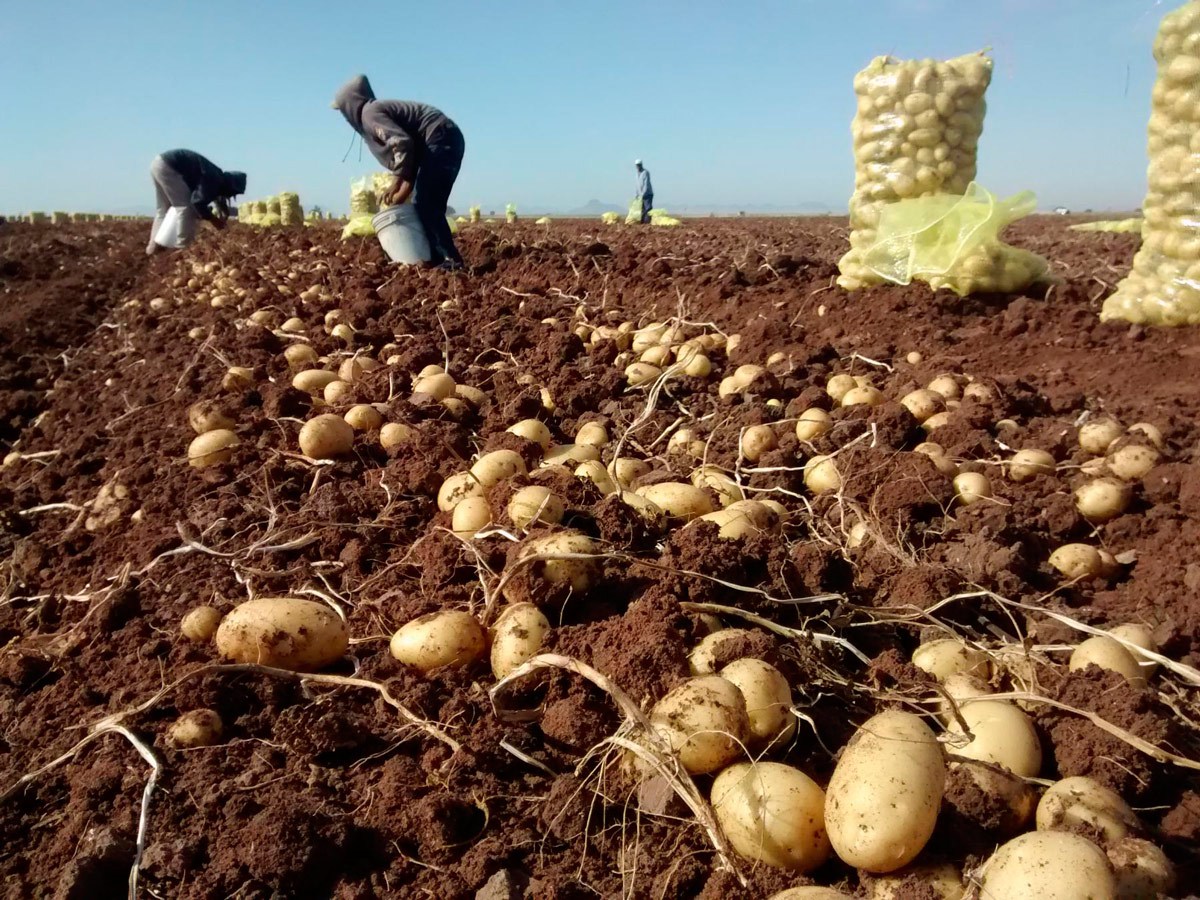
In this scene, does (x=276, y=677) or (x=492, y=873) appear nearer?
(x=492, y=873)

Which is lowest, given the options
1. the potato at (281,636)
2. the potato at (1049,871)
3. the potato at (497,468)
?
the potato at (1049,871)

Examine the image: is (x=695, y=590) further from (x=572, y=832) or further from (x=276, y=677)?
(x=276, y=677)

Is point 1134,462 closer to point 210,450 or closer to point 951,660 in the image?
point 951,660

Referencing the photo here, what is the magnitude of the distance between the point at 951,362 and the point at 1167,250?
6.03ft

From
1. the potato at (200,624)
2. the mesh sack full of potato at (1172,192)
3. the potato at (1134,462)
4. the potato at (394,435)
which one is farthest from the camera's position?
the mesh sack full of potato at (1172,192)

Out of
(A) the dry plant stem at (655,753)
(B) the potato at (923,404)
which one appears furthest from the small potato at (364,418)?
(B) the potato at (923,404)

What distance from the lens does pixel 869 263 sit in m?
5.92

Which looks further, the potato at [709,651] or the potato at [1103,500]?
the potato at [1103,500]

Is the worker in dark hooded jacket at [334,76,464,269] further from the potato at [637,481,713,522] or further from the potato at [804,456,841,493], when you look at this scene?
the potato at [637,481,713,522]

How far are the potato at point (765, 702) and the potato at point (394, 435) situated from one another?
2115 millimetres

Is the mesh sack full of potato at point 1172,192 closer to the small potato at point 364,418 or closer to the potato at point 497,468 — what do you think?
the potato at point 497,468

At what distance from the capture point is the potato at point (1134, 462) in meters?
3.02

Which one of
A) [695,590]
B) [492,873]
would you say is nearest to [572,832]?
[492,873]

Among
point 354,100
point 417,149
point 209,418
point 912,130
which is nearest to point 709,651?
point 209,418
